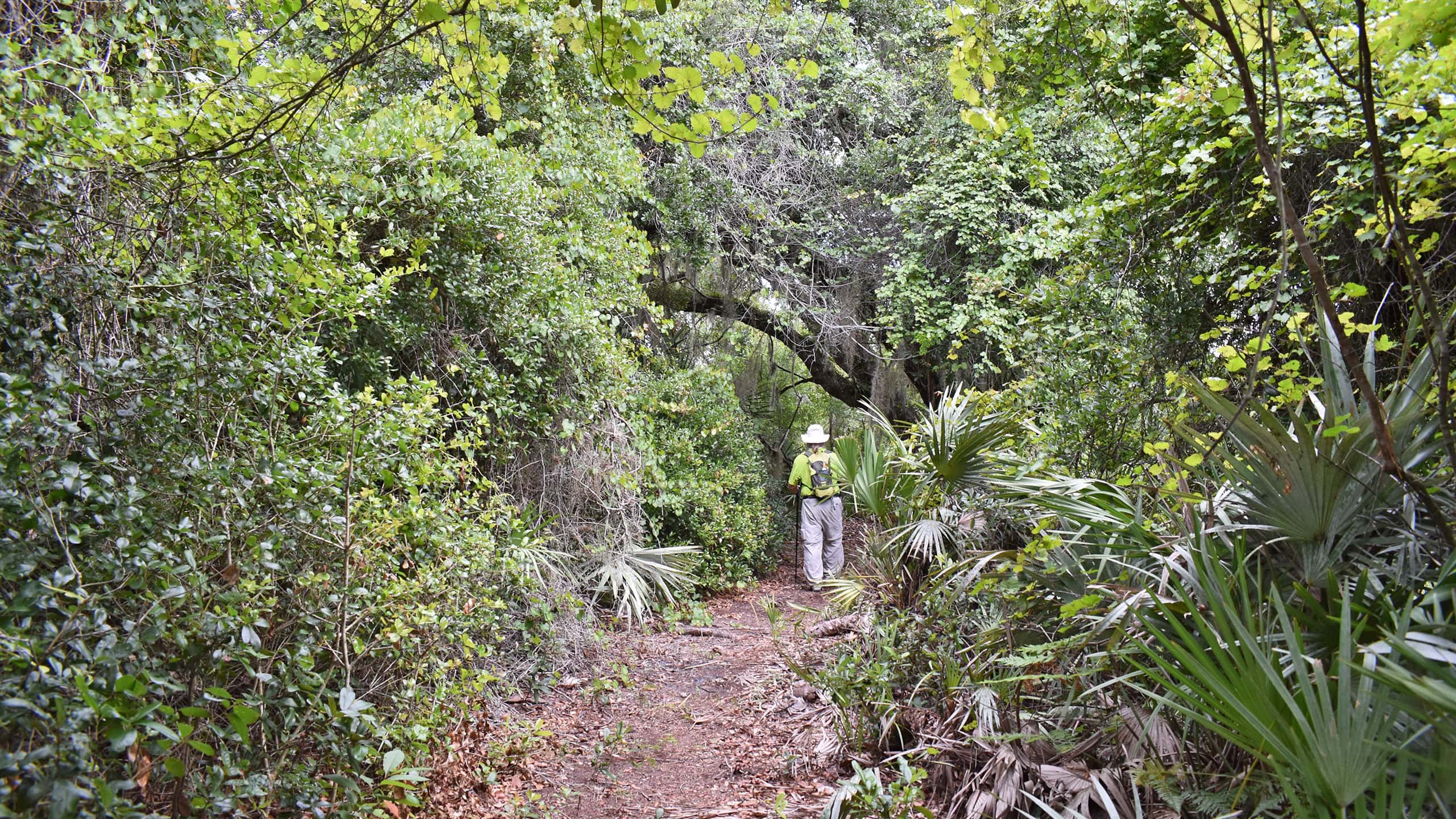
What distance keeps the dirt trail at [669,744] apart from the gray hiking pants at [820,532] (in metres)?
2.62

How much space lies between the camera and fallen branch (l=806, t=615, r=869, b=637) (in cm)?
647

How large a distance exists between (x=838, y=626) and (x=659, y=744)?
1.92 m

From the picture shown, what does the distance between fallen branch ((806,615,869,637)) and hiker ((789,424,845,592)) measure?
2970mm

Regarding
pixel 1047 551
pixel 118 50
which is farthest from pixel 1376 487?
pixel 118 50

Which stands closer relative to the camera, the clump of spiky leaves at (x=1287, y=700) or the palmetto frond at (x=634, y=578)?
the clump of spiky leaves at (x=1287, y=700)

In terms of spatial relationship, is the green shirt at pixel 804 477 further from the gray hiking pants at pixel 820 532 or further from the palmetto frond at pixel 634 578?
the palmetto frond at pixel 634 578

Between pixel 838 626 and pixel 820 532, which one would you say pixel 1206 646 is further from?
pixel 820 532

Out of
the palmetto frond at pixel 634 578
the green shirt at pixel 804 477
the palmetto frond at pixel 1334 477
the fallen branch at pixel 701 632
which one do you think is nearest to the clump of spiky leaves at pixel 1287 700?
the palmetto frond at pixel 1334 477

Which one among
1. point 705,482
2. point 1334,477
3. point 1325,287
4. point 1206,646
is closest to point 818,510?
point 705,482

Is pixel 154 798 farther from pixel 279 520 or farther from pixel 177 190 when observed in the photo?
pixel 177 190

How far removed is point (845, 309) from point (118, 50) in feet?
31.8

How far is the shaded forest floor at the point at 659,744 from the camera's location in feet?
14.1

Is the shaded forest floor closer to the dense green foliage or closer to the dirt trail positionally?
the dirt trail

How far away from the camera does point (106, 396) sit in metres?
2.62
